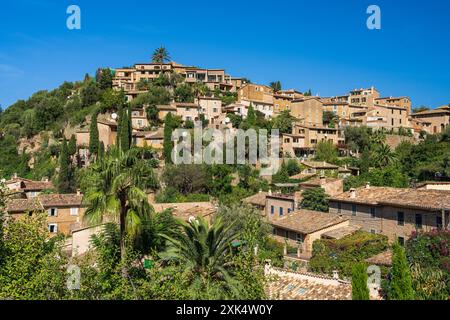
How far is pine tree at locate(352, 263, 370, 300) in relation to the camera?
46.4 ft

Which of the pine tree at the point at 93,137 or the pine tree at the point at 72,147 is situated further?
the pine tree at the point at 72,147

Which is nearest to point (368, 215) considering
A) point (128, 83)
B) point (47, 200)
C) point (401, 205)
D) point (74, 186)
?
point (401, 205)

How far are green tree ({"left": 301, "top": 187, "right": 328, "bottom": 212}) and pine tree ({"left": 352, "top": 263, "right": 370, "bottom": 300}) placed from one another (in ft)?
77.9

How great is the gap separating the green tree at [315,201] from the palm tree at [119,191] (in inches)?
1038

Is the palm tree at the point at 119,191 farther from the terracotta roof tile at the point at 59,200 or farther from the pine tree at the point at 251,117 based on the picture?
the pine tree at the point at 251,117

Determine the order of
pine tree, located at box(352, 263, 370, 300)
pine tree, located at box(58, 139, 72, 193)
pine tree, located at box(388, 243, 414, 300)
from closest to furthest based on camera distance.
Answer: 1. pine tree, located at box(352, 263, 370, 300)
2. pine tree, located at box(388, 243, 414, 300)
3. pine tree, located at box(58, 139, 72, 193)

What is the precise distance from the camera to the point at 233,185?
170ft

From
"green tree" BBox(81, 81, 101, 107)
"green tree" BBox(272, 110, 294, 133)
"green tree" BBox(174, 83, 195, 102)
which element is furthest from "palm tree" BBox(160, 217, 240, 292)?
"green tree" BBox(81, 81, 101, 107)

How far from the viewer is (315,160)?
5928 cm

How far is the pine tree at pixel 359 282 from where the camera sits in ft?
46.4

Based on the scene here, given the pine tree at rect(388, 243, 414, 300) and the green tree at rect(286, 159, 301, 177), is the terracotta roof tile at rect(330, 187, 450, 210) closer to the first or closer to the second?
the pine tree at rect(388, 243, 414, 300)

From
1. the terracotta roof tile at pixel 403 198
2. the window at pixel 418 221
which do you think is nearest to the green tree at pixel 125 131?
the terracotta roof tile at pixel 403 198

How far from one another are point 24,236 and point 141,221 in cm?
342

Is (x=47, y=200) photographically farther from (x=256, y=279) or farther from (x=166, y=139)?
(x=256, y=279)
